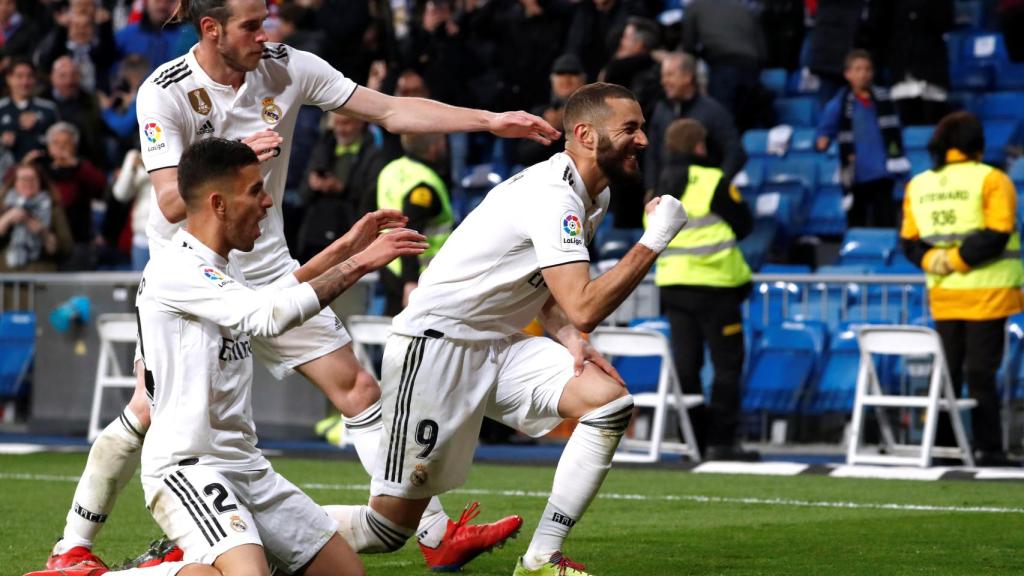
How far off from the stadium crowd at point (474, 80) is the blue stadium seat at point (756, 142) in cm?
20

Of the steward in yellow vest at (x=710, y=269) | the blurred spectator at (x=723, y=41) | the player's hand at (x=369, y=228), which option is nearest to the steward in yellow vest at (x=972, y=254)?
the steward in yellow vest at (x=710, y=269)

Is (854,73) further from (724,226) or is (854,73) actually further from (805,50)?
(724,226)

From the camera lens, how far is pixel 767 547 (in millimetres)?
7496

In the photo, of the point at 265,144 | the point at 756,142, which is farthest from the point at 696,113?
the point at 265,144

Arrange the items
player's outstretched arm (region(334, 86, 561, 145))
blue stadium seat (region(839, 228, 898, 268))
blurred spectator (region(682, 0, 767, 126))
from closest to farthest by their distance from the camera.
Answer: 1. player's outstretched arm (region(334, 86, 561, 145))
2. blue stadium seat (region(839, 228, 898, 268))
3. blurred spectator (region(682, 0, 767, 126))

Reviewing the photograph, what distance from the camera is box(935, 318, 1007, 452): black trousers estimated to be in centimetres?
1142

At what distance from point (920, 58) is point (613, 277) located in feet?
32.0

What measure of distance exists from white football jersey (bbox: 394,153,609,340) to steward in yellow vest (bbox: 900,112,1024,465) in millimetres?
5380

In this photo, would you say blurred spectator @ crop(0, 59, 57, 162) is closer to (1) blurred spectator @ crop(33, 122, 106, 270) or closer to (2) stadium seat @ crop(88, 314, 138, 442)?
(1) blurred spectator @ crop(33, 122, 106, 270)

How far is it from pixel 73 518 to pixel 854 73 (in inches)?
368

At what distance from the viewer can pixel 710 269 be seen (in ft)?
38.7

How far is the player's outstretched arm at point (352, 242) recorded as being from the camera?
5.92 metres

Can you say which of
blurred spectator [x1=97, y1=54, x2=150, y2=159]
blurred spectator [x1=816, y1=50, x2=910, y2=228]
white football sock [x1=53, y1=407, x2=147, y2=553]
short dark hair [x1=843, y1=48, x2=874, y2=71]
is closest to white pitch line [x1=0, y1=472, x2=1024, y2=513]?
white football sock [x1=53, y1=407, x2=147, y2=553]

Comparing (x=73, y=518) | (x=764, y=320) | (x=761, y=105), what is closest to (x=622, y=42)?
(x=761, y=105)
